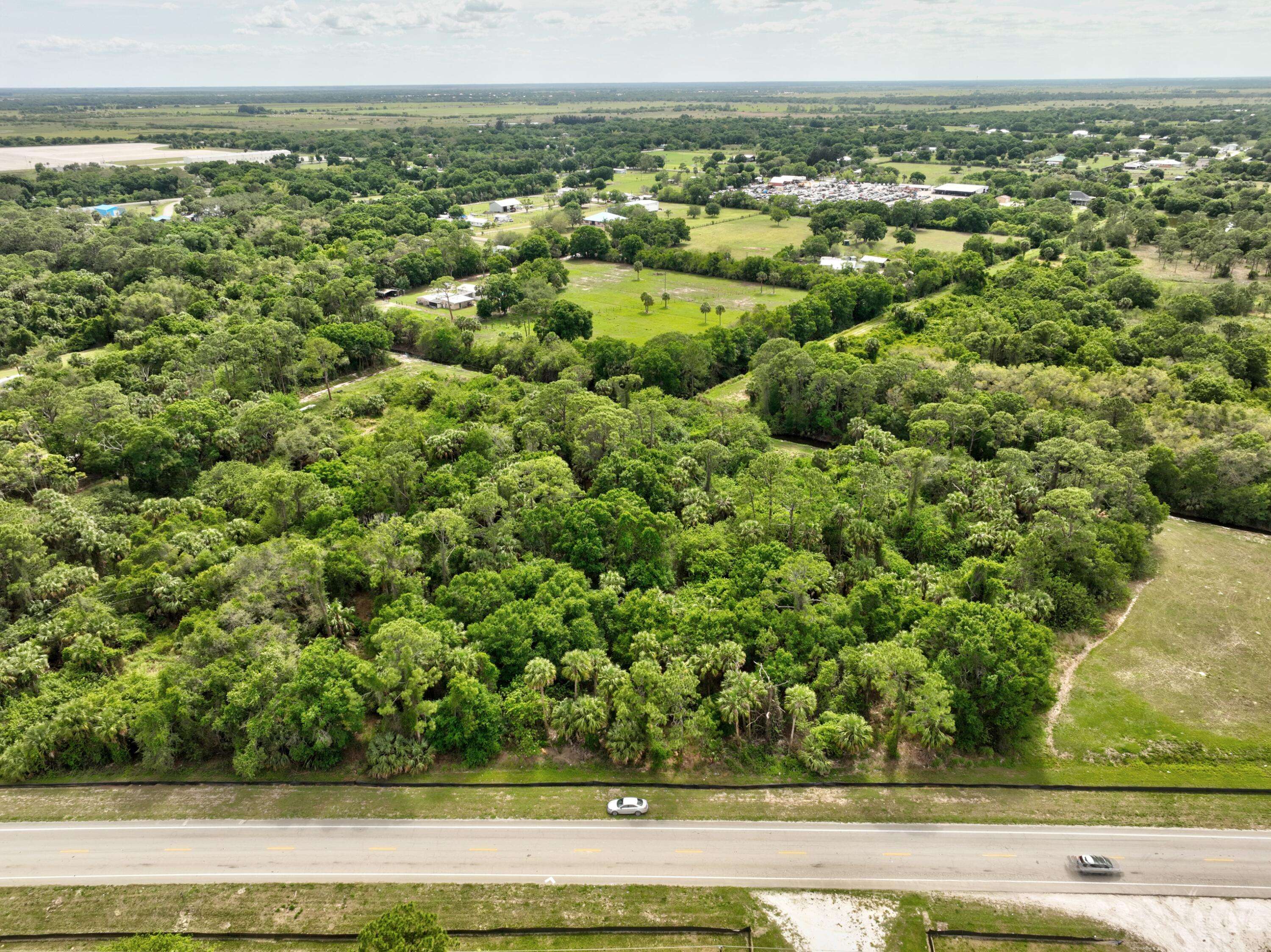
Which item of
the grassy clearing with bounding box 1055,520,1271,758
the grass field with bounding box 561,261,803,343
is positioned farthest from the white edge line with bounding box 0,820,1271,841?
the grass field with bounding box 561,261,803,343

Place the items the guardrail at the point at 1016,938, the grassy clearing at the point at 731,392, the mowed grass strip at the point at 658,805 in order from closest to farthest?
the guardrail at the point at 1016,938, the mowed grass strip at the point at 658,805, the grassy clearing at the point at 731,392

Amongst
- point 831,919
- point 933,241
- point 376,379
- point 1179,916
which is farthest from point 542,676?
point 933,241

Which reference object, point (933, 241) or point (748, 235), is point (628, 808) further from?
point (933, 241)

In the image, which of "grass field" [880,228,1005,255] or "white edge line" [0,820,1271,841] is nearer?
"white edge line" [0,820,1271,841]

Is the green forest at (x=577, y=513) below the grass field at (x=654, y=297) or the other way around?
below

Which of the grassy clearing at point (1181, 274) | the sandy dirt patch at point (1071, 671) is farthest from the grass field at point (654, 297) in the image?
the sandy dirt patch at point (1071, 671)

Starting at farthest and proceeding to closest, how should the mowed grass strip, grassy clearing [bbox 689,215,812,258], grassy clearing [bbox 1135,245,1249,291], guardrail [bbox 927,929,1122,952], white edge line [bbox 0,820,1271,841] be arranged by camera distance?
grassy clearing [bbox 689,215,812,258] → grassy clearing [bbox 1135,245,1249,291] → the mowed grass strip → white edge line [bbox 0,820,1271,841] → guardrail [bbox 927,929,1122,952]

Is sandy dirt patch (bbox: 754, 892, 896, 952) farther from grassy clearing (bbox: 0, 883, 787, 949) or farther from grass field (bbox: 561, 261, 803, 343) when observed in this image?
grass field (bbox: 561, 261, 803, 343)

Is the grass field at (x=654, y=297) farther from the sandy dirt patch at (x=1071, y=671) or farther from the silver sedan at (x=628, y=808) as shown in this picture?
the silver sedan at (x=628, y=808)
